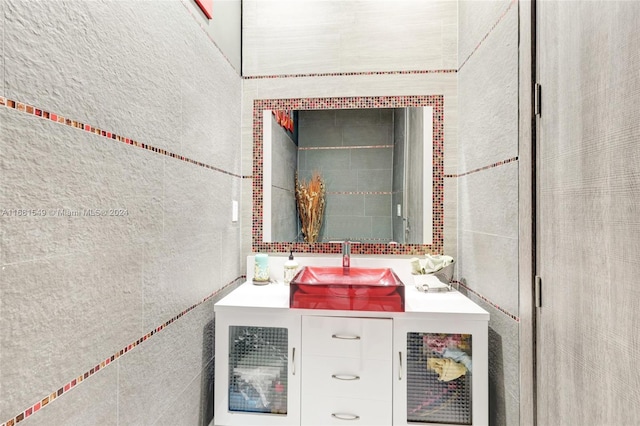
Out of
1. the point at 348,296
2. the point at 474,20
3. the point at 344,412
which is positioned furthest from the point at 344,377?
the point at 474,20

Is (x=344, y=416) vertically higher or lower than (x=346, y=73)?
lower

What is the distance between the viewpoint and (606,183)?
0.87 metres

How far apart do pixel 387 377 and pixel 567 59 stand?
135 cm

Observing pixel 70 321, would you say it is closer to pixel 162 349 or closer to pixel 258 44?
pixel 162 349

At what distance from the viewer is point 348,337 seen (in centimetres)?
151

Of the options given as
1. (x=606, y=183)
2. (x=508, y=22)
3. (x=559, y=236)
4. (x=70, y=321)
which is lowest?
(x=70, y=321)

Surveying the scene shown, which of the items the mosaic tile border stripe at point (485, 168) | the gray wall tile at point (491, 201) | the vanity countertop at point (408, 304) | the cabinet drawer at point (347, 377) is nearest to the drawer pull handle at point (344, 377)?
the cabinet drawer at point (347, 377)

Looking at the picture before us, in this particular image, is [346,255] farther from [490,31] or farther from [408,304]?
[490,31]

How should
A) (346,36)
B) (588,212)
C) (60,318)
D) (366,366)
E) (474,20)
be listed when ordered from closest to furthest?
(60,318), (588,212), (366,366), (474,20), (346,36)

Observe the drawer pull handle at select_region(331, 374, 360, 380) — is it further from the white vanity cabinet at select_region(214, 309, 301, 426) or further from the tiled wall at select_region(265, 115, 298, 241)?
the tiled wall at select_region(265, 115, 298, 241)

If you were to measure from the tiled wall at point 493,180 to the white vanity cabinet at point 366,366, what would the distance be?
0.09 m

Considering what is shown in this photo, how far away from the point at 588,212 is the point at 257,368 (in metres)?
1.41

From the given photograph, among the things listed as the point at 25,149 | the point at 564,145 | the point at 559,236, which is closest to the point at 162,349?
the point at 25,149

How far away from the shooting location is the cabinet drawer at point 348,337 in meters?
1.50
